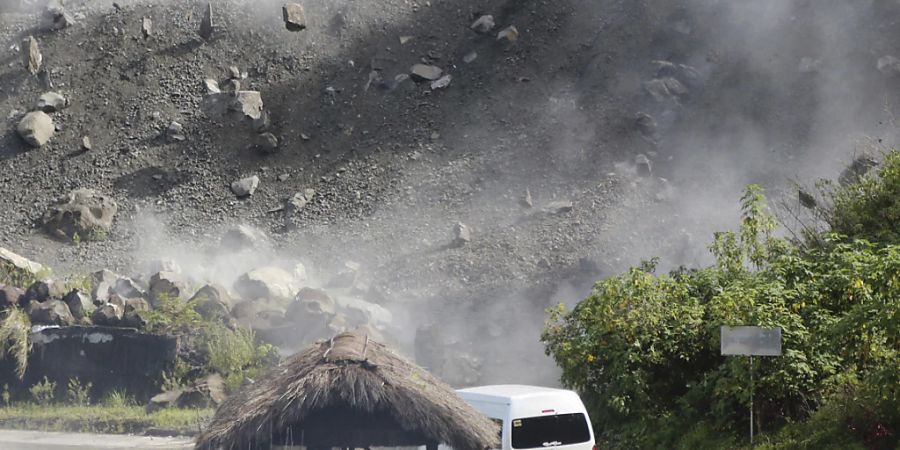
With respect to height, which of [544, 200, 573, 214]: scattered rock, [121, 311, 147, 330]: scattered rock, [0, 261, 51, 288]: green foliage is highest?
[544, 200, 573, 214]: scattered rock

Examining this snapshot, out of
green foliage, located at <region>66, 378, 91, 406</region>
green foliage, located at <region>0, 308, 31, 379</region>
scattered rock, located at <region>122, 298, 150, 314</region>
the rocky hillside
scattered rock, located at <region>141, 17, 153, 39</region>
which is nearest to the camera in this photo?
green foliage, located at <region>66, 378, 91, 406</region>

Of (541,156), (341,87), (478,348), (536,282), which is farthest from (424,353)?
(341,87)

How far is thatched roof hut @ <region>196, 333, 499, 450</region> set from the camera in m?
11.3

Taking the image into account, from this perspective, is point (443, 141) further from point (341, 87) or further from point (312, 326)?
point (312, 326)

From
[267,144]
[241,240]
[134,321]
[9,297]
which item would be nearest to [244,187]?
[267,144]

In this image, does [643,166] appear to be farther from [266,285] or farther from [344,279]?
[266,285]

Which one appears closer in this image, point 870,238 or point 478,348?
point 870,238

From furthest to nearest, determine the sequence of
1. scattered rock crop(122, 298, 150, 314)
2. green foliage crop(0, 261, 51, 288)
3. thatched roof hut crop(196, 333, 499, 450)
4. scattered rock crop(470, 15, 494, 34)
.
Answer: scattered rock crop(470, 15, 494, 34) → green foliage crop(0, 261, 51, 288) → scattered rock crop(122, 298, 150, 314) → thatched roof hut crop(196, 333, 499, 450)

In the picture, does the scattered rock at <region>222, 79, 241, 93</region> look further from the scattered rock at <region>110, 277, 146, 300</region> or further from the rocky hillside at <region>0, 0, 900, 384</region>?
the scattered rock at <region>110, 277, 146, 300</region>

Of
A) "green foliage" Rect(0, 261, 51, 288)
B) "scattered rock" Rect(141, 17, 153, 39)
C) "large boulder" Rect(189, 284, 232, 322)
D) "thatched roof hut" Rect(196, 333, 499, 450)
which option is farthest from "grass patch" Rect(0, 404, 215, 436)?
"scattered rock" Rect(141, 17, 153, 39)

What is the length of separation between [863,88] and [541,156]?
11.4m

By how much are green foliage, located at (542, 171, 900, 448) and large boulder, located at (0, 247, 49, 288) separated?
19596mm

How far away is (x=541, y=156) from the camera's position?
41.3 m

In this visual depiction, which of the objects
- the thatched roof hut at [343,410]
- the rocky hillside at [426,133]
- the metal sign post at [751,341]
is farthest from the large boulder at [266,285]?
the thatched roof hut at [343,410]
